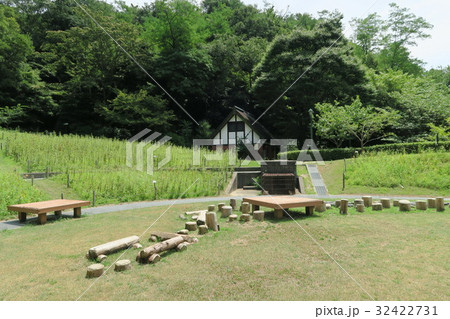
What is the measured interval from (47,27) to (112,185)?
120 feet

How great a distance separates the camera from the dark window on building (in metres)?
30.6

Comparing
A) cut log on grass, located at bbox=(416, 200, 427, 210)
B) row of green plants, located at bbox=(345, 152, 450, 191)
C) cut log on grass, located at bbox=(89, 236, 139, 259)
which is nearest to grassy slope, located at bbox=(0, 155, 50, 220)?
cut log on grass, located at bbox=(89, 236, 139, 259)

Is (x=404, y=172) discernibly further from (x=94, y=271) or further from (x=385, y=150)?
(x=94, y=271)

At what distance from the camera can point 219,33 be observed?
44.9 m

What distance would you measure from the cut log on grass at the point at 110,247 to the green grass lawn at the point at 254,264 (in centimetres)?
16

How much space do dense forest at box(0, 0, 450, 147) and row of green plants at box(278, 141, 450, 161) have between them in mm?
2197

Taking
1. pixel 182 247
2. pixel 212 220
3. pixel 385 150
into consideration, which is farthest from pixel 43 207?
pixel 385 150

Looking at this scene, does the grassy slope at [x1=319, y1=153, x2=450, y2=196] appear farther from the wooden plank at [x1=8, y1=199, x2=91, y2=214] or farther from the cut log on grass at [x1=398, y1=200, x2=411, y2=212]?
the wooden plank at [x1=8, y1=199, x2=91, y2=214]

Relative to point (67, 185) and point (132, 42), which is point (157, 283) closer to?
point (67, 185)

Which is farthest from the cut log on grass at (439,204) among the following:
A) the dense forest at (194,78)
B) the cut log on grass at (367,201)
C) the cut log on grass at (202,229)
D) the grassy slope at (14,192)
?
the dense forest at (194,78)

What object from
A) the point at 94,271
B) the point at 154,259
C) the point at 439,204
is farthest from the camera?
the point at 439,204

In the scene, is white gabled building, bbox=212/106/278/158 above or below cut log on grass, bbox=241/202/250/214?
above

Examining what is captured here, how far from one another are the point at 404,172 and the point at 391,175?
0.69 meters

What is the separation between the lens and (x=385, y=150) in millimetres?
21219
